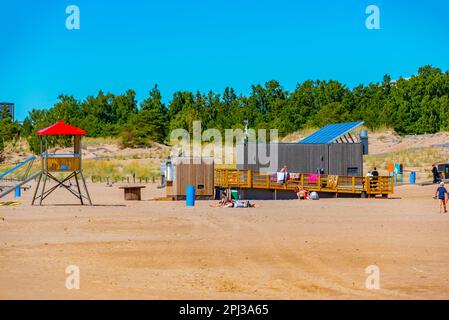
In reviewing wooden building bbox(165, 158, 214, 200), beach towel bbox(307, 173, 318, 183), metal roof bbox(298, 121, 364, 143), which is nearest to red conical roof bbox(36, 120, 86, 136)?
wooden building bbox(165, 158, 214, 200)

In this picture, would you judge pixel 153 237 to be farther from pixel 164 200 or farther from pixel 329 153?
pixel 329 153

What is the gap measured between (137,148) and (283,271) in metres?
68.9

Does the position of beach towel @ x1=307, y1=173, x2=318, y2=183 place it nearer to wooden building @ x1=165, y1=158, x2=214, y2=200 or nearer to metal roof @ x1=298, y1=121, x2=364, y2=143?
metal roof @ x1=298, y1=121, x2=364, y2=143

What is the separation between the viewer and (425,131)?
81.1 metres

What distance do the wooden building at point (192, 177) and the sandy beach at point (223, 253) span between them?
6457 mm

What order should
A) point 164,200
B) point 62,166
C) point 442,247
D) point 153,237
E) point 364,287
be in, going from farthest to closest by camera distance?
point 164,200 → point 62,166 → point 153,237 → point 442,247 → point 364,287

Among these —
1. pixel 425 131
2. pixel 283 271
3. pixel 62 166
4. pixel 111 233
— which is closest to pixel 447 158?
→ pixel 425 131

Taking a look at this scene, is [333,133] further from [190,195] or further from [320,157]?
[190,195]

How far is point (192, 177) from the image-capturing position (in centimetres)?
3509

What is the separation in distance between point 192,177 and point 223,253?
18539mm

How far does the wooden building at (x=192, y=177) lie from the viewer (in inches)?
1377

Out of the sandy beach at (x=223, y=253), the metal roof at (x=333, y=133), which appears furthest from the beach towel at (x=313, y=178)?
the sandy beach at (x=223, y=253)

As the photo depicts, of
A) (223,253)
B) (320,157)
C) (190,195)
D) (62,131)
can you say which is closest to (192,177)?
(190,195)

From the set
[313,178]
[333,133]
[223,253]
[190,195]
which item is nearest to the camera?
[223,253]
